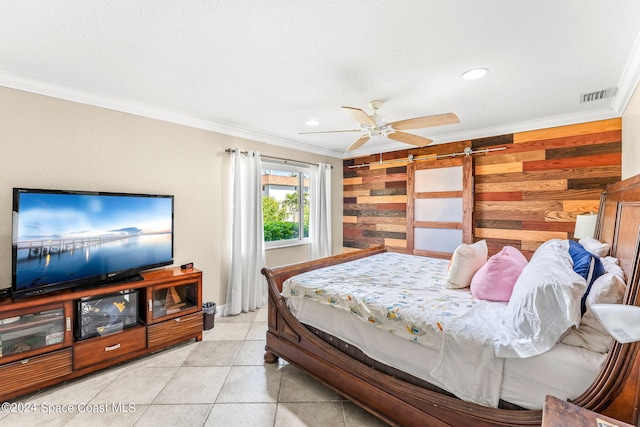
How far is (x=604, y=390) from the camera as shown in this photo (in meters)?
1.14

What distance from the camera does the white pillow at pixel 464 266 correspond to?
7.34 feet

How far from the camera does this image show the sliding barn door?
12.7ft

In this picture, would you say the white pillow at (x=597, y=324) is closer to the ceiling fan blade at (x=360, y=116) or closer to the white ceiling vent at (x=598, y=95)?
the ceiling fan blade at (x=360, y=116)

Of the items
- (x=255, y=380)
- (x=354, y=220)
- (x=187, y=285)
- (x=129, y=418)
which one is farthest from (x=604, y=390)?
(x=354, y=220)

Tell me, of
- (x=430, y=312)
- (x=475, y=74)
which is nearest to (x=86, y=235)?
(x=430, y=312)

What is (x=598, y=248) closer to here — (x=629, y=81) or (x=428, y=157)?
(x=629, y=81)

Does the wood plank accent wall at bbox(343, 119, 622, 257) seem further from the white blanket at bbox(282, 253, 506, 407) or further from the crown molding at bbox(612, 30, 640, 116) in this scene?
the white blanket at bbox(282, 253, 506, 407)

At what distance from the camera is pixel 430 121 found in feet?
7.47

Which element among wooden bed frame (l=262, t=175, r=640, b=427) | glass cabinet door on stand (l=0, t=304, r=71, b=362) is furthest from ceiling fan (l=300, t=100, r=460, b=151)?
glass cabinet door on stand (l=0, t=304, r=71, b=362)

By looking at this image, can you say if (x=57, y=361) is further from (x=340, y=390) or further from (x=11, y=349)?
(x=340, y=390)

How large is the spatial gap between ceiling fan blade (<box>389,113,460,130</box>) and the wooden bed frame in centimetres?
114

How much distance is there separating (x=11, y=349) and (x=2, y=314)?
28 centimetres

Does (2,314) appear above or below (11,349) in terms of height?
above

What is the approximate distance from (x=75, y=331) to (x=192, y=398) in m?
1.14
